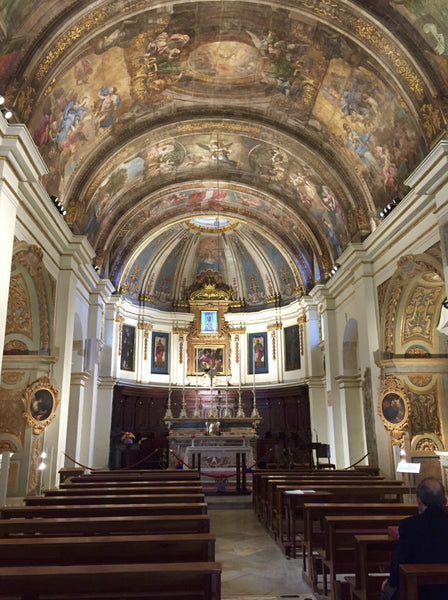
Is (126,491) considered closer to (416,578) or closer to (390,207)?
(416,578)

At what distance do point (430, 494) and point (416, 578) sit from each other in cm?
60

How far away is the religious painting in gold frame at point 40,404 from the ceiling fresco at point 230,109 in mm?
5025

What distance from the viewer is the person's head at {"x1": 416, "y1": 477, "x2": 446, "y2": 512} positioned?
3299 millimetres

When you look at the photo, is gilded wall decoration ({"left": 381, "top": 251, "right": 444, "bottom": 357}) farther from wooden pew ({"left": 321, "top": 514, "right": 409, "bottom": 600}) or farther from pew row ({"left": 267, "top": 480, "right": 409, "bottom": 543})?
wooden pew ({"left": 321, "top": 514, "right": 409, "bottom": 600})

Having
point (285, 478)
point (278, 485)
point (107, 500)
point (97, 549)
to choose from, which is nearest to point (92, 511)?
point (107, 500)

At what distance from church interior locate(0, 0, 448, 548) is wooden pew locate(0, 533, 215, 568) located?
18.9 ft

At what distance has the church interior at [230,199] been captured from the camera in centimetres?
1066

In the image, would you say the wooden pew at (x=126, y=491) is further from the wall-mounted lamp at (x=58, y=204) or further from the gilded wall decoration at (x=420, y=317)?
the gilded wall decoration at (x=420, y=317)

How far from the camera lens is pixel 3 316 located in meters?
9.18

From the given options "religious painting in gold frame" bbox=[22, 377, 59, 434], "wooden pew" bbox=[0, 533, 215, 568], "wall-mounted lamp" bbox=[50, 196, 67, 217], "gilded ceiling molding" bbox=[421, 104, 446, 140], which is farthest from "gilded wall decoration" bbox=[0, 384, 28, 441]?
"gilded ceiling molding" bbox=[421, 104, 446, 140]

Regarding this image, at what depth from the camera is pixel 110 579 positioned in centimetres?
308

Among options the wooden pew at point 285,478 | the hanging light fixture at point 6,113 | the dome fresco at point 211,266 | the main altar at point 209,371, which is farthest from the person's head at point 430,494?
the dome fresco at point 211,266

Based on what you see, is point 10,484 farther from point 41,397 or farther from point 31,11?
point 31,11

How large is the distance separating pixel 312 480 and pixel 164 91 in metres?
11.2
